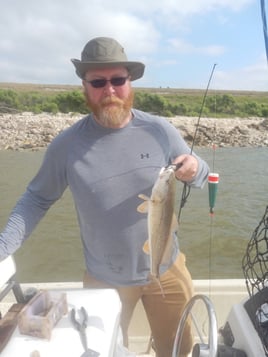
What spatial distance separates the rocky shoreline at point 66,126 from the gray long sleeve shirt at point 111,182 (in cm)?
2578

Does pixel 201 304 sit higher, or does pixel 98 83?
pixel 98 83

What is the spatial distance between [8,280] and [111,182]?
0.83 m

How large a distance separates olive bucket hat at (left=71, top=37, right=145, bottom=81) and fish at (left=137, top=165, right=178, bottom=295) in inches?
27.6

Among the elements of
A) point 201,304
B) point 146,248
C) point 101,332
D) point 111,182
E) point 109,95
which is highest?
point 109,95

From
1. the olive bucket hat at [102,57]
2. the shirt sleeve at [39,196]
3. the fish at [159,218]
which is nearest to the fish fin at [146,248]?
the fish at [159,218]

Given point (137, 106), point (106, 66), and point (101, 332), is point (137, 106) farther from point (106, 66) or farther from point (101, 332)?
point (101, 332)

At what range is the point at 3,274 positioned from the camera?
2488 millimetres

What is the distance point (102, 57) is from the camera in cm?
258

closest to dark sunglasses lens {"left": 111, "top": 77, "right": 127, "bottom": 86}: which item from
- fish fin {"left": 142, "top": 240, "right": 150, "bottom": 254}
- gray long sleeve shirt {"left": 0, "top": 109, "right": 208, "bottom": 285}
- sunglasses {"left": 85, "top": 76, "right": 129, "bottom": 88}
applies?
sunglasses {"left": 85, "top": 76, "right": 129, "bottom": 88}

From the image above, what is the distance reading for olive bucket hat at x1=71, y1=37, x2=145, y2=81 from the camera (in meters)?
2.57

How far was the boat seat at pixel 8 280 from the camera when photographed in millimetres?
2479

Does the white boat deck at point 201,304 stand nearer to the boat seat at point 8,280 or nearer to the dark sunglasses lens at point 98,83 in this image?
the boat seat at point 8,280

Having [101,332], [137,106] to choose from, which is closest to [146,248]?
[101,332]

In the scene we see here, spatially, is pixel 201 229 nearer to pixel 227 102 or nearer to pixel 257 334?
pixel 257 334
